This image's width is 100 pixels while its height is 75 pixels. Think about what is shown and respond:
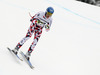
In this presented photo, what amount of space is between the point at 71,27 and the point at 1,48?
473cm

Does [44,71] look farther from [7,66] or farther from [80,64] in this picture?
[80,64]

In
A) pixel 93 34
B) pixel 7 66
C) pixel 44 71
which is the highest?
pixel 7 66

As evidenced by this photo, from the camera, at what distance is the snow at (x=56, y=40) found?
5156mm

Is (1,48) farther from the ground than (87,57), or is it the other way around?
(1,48)

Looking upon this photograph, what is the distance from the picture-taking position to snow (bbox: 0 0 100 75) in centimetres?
516

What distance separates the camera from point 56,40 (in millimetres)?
7566

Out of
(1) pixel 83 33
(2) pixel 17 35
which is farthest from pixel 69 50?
(1) pixel 83 33

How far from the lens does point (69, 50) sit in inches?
278

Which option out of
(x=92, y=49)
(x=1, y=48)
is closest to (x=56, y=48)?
(x=92, y=49)

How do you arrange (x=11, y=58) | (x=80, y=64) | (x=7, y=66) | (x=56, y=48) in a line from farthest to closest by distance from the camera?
(x=56, y=48)
(x=80, y=64)
(x=11, y=58)
(x=7, y=66)

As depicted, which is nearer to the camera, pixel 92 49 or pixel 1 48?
pixel 1 48

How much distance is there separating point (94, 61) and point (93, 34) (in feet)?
8.96

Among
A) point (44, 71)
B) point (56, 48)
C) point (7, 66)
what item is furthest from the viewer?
point (56, 48)

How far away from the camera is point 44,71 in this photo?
16.7ft
